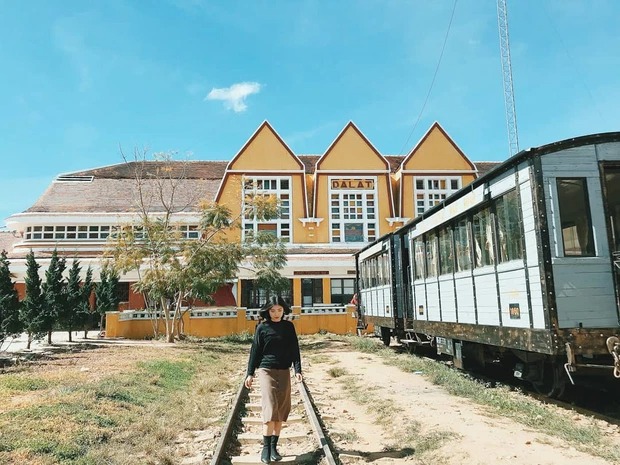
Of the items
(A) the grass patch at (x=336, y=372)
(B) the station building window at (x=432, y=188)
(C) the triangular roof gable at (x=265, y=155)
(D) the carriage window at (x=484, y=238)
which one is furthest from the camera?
(B) the station building window at (x=432, y=188)

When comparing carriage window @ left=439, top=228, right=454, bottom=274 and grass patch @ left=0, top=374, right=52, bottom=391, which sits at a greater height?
carriage window @ left=439, top=228, right=454, bottom=274

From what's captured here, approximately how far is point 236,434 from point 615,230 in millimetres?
5914

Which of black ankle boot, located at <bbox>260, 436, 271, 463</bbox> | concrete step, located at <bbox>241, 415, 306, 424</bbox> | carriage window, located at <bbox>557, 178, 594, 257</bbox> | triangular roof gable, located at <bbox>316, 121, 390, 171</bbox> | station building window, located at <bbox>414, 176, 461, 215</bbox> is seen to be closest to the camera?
black ankle boot, located at <bbox>260, 436, 271, 463</bbox>

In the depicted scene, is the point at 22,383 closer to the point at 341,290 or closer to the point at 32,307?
the point at 32,307

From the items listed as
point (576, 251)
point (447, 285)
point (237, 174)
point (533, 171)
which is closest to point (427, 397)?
point (447, 285)

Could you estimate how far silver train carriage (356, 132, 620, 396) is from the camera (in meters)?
6.86

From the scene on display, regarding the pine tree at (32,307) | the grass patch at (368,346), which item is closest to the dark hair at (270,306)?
the grass patch at (368,346)

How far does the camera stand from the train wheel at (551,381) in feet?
26.2

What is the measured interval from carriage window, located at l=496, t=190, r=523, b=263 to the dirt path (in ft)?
7.96

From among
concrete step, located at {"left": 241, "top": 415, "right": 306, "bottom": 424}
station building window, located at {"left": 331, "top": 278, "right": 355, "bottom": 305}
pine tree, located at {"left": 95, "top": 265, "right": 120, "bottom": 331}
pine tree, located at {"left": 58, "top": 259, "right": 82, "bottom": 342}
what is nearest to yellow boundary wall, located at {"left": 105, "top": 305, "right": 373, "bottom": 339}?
pine tree, located at {"left": 95, "top": 265, "right": 120, "bottom": 331}

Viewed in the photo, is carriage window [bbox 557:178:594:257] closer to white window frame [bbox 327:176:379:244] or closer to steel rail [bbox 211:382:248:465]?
steel rail [bbox 211:382:248:465]

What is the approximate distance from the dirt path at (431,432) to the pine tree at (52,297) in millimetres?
11515

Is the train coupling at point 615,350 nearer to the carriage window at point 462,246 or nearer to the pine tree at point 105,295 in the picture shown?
the carriage window at point 462,246

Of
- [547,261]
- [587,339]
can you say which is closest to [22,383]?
[547,261]
